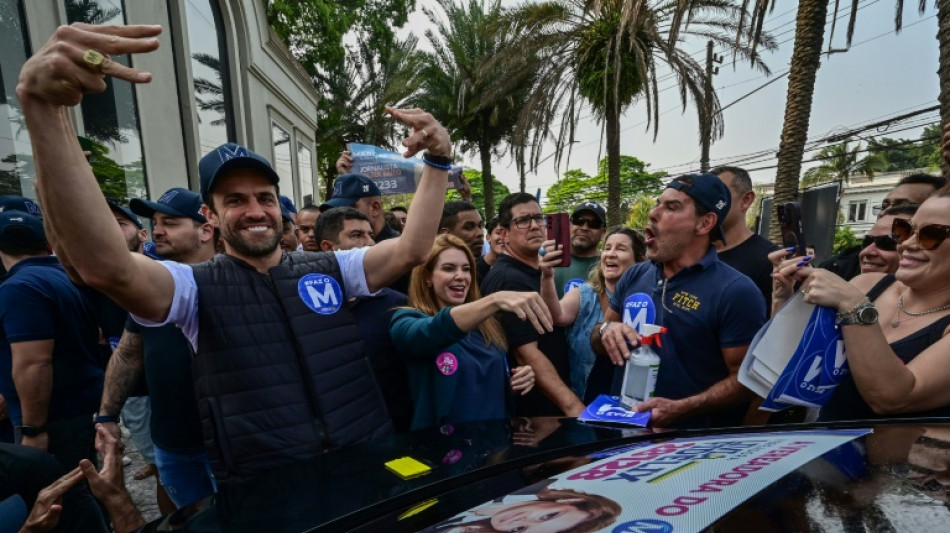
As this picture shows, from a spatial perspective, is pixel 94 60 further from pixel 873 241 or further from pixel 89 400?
pixel 873 241

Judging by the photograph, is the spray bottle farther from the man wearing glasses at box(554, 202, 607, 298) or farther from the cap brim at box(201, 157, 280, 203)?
the man wearing glasses at box(554, 202, 607, 298)

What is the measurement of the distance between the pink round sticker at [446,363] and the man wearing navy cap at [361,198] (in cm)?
236

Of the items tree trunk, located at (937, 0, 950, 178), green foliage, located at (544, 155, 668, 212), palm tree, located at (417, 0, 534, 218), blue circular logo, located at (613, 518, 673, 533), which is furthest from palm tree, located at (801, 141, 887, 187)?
blue circular logo, located at (613, 518, 673, 533)

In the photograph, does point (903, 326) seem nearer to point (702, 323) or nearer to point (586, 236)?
point (702, 323)

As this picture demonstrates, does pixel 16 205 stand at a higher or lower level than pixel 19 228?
higher

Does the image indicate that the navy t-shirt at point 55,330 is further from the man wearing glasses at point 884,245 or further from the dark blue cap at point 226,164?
the man wearing glasses at point 884,245

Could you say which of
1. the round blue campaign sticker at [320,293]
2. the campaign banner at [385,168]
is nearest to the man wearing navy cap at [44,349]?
the round blue campaign sticker at [320,293]

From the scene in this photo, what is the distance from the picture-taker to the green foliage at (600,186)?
46.4 metres

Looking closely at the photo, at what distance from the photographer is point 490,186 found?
752 inches

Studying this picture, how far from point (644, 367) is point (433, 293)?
42.7 inches

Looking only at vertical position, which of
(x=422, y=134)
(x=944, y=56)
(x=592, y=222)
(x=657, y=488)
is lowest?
(x=657, y=488)

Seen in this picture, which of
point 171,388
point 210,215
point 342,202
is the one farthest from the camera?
point 342,202

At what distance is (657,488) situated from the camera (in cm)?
96

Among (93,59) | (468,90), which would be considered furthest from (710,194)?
(468,90)
